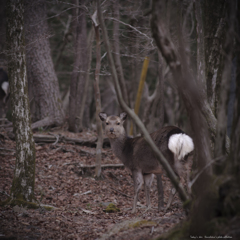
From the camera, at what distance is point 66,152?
10344 millimetres

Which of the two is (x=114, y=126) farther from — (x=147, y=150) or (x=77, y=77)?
(x=77, y=77)

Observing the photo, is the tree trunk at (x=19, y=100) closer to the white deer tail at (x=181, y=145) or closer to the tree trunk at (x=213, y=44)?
the white deer tail at (x=181, y=145)

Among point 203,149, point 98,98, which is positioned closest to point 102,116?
point 98,98

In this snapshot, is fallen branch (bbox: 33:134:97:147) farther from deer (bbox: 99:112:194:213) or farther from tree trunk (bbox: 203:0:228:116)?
tree trunk (bbox: 203:0:228:116)

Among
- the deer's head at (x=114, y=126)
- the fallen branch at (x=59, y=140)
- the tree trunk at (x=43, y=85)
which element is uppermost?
the tree trunk at (x=43, y=85)

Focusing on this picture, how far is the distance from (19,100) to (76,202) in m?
2.94

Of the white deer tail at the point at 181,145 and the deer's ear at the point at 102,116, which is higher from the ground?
the deer's ear at the point at 102,116

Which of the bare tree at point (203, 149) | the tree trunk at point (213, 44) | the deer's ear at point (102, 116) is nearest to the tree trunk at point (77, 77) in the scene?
the deer's ear at point (102, 116)

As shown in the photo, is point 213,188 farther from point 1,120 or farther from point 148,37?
point 1,120

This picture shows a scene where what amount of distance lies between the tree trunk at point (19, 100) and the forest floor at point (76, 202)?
487mm

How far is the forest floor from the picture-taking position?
472 centimetres

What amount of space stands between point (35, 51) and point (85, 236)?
8.58 m

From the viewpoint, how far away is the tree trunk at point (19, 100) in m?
6.12

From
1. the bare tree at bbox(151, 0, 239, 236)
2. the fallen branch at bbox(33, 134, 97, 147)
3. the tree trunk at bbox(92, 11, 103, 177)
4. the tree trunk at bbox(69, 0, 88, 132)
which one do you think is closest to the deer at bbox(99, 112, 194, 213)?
the tree trunk at bbox(92, 11, 103, 177)
